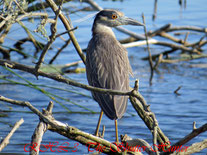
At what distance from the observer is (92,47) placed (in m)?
4.43

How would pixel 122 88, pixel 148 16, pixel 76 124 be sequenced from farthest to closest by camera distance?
1. pixel 148 16
2. pixel 76 124
3. pixel 122 88

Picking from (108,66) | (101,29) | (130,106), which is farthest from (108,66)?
(130,106)

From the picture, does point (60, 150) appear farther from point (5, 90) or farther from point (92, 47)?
point (5, 90)

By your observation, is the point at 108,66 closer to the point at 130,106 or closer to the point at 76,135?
the point at 76,135

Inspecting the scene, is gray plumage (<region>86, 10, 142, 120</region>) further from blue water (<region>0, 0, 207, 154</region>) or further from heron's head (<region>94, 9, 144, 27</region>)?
blue water (<region>0, 0, 207, 154</region>)

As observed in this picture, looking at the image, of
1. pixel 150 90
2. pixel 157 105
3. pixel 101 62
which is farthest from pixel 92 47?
pixel 150 90

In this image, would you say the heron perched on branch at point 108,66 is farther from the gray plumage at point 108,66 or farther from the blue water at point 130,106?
the blue water at point 130,106

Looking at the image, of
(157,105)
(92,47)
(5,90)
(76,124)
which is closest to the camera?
(92,47)

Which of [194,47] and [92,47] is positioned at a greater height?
[92,47]

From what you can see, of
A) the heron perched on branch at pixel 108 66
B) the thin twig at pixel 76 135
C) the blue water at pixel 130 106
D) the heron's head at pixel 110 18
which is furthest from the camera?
the blue water at pixel 130 106

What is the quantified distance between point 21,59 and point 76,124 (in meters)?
3.14

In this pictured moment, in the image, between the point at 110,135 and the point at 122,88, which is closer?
the point at 122,88

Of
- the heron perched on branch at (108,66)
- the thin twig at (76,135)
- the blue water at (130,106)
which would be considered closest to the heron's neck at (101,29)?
the heron perched on branch at (108,66)

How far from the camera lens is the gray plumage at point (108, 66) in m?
3.78
